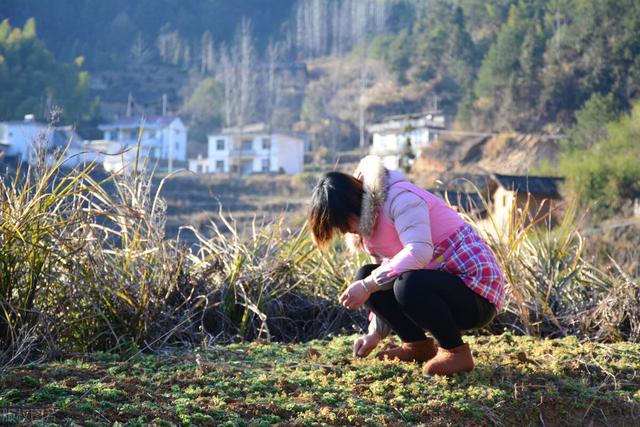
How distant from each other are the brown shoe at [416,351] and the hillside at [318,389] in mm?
94

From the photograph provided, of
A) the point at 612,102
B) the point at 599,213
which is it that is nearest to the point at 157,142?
the point at 612,102

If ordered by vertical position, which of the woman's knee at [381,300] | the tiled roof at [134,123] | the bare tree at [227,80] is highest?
the bare tree at [227,80]

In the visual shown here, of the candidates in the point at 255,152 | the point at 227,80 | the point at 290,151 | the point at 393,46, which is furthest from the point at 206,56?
the point at 290,151

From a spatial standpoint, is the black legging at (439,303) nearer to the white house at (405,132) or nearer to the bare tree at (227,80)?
the white house at (405,132)

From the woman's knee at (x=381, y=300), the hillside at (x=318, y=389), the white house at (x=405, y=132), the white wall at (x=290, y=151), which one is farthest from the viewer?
the white wall at (x=290, y=151)

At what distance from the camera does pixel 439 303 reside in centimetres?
335

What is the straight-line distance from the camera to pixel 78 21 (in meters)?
80.1

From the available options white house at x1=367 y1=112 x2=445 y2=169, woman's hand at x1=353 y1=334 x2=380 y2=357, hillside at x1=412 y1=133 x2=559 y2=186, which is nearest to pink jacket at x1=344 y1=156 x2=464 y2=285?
woman's hand at x1=353 y1=334 x2=380 y2=357

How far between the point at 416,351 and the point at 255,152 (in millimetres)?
51013

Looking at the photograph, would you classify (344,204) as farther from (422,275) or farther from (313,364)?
(313,364)

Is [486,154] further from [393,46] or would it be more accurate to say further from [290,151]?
[393,46]

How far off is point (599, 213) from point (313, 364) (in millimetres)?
27507

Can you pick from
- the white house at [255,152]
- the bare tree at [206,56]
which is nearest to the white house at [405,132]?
A: the white house at [255,152]

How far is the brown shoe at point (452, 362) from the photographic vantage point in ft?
11.2
